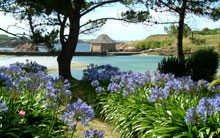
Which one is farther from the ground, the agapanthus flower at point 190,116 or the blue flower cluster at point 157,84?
the blue flower cluster at point 157,84

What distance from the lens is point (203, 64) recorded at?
9.09 metres

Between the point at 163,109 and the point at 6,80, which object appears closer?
the point at 6,80

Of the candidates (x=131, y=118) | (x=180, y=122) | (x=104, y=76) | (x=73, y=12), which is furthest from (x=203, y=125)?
(x=73, y=12)

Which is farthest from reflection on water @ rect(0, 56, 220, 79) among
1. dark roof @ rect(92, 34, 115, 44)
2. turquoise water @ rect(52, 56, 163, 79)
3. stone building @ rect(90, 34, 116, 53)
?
dark roof @ rect(92, 34, 115, 44)

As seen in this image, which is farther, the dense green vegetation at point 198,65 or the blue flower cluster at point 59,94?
the dense green vegetation at point 198,65

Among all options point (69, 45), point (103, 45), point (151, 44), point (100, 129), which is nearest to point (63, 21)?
point (69, 45)

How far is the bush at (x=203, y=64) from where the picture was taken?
912 centimetres

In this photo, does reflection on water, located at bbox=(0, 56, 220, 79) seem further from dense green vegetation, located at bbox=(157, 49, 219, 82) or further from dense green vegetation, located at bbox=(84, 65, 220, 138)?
dense green vegetation, located at bbox=(84, 65, 220, 138)

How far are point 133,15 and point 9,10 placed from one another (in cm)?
442

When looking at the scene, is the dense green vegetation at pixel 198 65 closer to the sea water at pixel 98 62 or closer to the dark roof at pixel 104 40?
the sea water at pixel 98 62

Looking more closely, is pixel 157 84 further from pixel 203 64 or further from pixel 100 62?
pixel 100 62

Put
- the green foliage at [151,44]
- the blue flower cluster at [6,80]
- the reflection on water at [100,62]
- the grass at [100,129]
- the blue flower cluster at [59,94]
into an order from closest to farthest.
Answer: the blue flower cluster at [59,94] < the blue flower cluster at [6,80] < the grass at [100,129] < the reflection on water at [100,62] < the green foliage at [151,44]

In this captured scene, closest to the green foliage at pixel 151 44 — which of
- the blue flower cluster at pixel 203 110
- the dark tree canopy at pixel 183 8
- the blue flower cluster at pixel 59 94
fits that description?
the dark tree canopy at pixel 183 8

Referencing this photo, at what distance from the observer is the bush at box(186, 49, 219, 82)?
29.9ft
